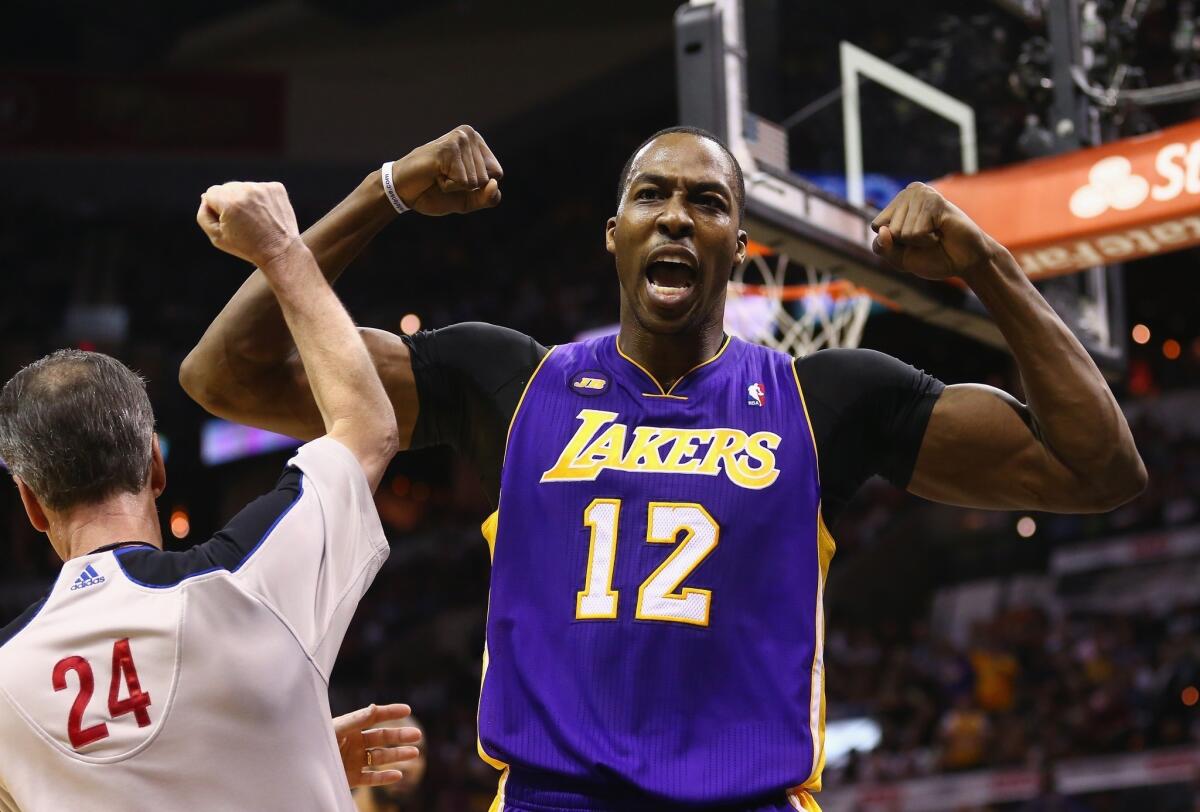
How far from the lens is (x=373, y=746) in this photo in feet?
10.2

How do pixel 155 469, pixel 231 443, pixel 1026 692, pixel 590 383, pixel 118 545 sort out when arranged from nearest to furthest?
1. pixel 118 545
2. pixel 155 469
3. pixel 590 383
4. pixel 1026 692
5. pixel 231 443

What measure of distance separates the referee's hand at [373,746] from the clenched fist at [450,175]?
990 millimetres

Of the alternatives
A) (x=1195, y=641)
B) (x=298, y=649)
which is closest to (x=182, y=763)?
(x=298, y=649)

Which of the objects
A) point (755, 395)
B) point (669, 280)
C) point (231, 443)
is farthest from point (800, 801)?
point (231, 443)

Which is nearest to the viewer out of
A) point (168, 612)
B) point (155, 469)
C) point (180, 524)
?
point (168, 612)

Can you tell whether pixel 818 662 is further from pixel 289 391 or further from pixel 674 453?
pixel 289 391

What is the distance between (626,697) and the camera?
2.86m

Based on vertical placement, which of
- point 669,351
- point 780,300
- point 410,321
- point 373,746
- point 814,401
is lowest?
point 373,746

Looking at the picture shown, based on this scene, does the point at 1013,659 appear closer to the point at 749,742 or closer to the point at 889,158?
the point at 889,158

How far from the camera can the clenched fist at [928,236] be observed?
10.2ft

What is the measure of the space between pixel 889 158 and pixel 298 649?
468 centimetres

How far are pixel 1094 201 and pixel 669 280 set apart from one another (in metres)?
3.62

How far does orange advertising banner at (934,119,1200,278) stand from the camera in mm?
6172

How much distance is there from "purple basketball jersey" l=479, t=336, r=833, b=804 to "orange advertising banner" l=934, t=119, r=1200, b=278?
3520 mm
